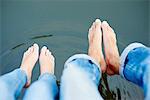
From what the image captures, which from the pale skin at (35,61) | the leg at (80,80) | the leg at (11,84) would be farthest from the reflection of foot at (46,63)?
the leg at (80,80)

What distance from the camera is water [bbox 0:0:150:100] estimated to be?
1.24 metres

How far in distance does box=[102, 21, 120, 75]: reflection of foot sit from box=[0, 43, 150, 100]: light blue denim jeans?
0.13 metres

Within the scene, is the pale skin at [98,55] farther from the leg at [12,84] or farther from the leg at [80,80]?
the leg at [80,80]

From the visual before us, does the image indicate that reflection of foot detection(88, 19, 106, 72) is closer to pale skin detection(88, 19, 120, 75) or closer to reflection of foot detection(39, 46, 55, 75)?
pale skin detection(88, 19, 120, 75)

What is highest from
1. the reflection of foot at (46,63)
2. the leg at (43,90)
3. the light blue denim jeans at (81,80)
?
the light blue denim jeans at (81,80)

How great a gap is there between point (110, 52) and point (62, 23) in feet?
1.35

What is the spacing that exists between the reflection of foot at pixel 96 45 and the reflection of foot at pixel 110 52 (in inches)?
0.6

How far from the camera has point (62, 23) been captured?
126 cm

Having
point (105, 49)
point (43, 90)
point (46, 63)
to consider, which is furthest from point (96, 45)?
point (43, 90)

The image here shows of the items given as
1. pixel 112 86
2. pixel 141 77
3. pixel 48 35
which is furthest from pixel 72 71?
pixel 48 35

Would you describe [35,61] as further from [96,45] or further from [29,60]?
[96,45]

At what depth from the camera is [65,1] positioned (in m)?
1.26

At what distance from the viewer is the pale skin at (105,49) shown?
34.0 inches

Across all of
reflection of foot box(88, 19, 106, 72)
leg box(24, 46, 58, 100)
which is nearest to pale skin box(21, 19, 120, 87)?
reflection of foot box(88, 19, 106, 72)
